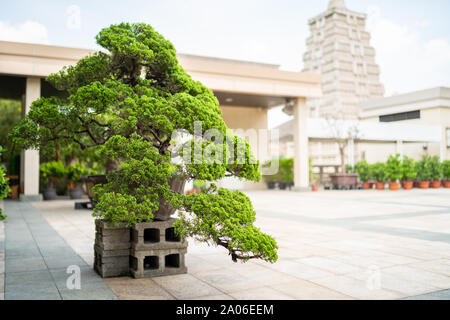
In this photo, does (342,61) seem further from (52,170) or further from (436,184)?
(52,170)

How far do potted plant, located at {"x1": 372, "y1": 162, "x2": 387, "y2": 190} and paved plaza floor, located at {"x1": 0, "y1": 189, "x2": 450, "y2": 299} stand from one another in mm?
14404

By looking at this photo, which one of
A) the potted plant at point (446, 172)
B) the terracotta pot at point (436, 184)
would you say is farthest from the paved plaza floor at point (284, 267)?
the potted plant at point (446, 172)

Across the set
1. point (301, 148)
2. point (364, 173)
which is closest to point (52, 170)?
point (301, 148)

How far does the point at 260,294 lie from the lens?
12.4ft

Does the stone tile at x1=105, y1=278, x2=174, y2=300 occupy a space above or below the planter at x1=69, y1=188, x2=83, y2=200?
below

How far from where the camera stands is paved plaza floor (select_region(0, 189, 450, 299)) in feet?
12.5

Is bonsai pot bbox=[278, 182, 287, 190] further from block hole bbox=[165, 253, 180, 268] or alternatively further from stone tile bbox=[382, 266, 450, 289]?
block hole bbox=[165, 253, 180, 268]

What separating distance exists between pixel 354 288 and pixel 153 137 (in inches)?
106

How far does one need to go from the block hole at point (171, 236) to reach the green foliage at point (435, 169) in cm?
2289

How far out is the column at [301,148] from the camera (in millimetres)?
20719

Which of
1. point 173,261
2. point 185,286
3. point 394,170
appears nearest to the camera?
point 185,286

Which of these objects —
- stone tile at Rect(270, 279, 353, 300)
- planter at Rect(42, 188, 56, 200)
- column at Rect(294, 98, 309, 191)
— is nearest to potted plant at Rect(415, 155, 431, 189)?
column at Rect(294, 98, 309, 191)

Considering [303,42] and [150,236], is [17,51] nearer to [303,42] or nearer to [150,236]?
[150,236]
